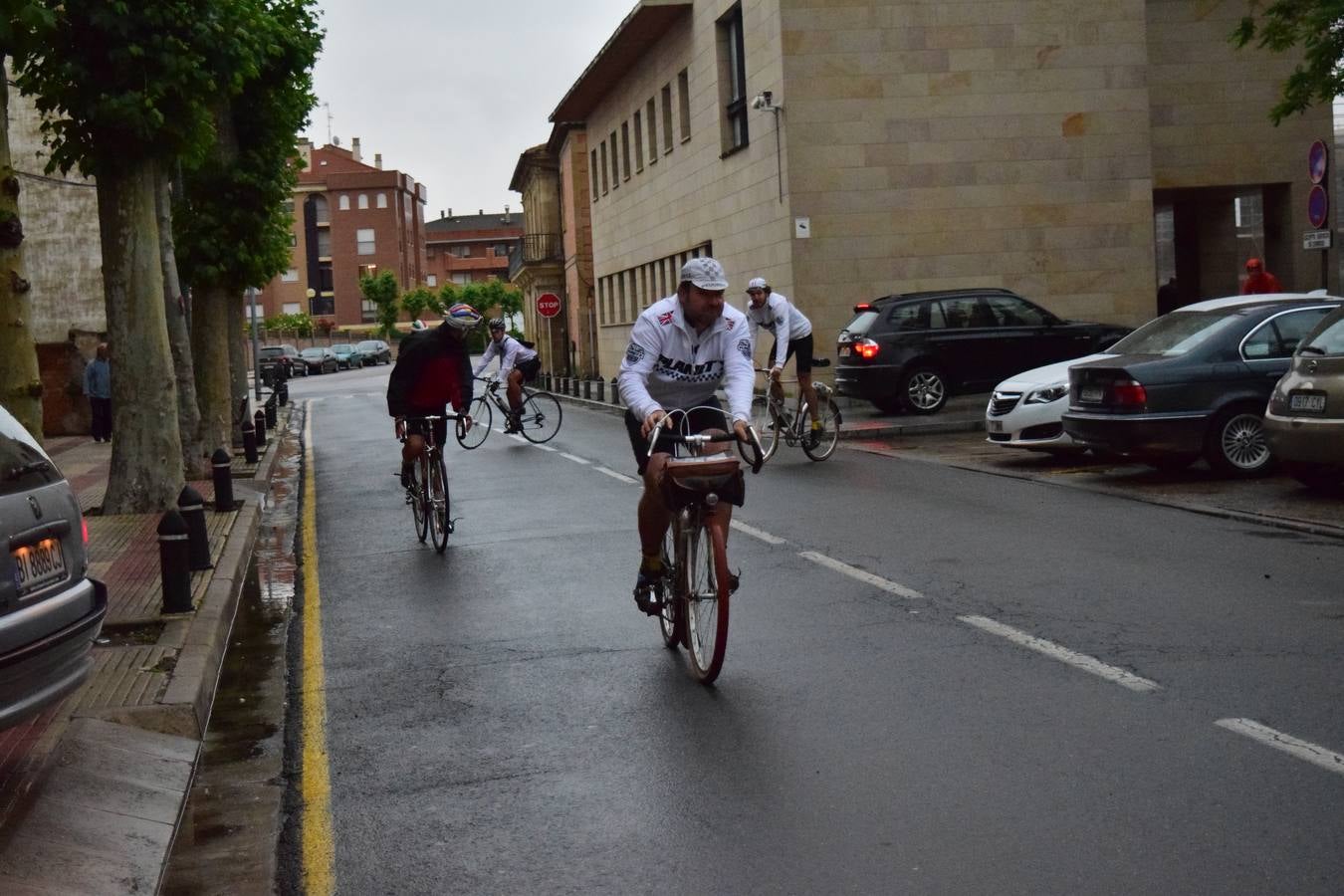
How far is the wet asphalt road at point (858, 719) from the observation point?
4.80 m

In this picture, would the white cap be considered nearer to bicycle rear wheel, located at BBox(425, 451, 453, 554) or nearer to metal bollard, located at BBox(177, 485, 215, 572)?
metal bollard, located at BBox(177, 485, 215, 572)

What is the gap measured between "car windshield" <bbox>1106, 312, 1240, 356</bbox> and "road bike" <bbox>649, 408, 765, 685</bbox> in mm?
8317

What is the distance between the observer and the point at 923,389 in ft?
80.1

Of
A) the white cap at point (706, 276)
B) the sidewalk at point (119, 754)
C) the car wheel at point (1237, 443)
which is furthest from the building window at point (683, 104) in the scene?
the white cap at point (706, 276)

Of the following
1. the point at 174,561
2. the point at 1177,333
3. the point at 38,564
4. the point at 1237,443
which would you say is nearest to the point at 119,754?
the point at 38,564

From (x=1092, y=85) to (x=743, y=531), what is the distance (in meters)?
21.9

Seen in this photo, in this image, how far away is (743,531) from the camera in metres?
12.3

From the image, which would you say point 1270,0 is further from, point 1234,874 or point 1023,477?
point 1234,874

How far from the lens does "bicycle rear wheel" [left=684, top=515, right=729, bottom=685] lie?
6.91m

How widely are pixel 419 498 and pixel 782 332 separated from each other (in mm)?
5286

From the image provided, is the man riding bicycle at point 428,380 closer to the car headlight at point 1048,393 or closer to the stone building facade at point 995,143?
the car headlight at point 1048,393

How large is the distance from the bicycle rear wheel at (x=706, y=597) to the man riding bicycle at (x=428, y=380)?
5.35m

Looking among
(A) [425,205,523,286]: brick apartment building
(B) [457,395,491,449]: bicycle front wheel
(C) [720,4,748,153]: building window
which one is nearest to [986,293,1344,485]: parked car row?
(B) [457,395,491,449]: bicycle front wheel

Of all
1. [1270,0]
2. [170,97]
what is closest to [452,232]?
[1270,0]
